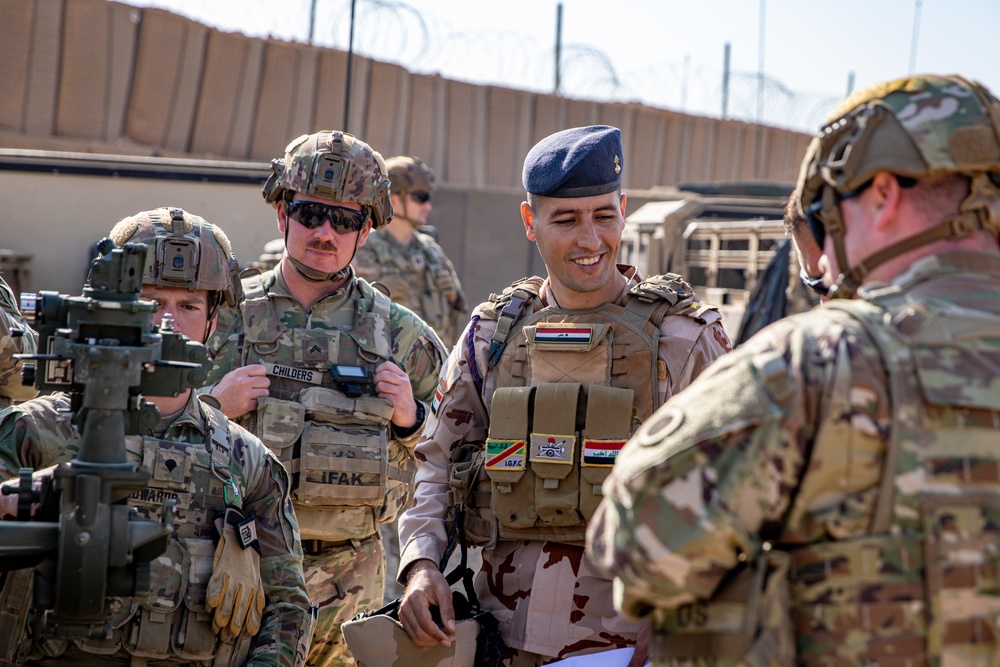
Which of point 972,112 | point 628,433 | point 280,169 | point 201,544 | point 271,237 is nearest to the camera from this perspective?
point 972,112

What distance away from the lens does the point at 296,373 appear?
14.2 feet

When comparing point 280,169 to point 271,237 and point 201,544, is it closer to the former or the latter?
point 201,544

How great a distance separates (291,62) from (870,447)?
11.1 m

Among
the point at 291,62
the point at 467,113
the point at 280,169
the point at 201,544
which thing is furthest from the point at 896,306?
the point at 467,113

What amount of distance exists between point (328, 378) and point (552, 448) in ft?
4.84

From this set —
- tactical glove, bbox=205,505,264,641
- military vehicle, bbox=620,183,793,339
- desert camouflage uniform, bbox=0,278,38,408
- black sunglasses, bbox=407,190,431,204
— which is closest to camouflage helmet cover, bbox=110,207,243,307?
tactical glove, bbox=205,505,264,641

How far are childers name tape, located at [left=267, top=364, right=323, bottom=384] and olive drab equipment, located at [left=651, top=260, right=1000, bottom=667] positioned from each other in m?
2.70

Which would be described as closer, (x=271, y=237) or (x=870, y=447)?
(x=870, y=447)

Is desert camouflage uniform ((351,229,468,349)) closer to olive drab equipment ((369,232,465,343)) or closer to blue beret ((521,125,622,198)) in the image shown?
olive drab equipment ((369,232,465,343))

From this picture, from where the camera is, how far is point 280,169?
4.48 metres

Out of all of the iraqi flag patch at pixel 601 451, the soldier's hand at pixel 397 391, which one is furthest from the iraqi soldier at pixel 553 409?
the soldier's hand at pixel 397 391

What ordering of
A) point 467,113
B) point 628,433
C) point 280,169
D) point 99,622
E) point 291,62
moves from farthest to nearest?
point 467,113
point 291,62
point 280,169
point 628,433
point 99,622

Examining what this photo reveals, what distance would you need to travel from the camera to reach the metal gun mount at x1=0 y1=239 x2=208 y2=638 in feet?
7.30

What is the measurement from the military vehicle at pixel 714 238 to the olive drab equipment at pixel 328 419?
6997 mm
